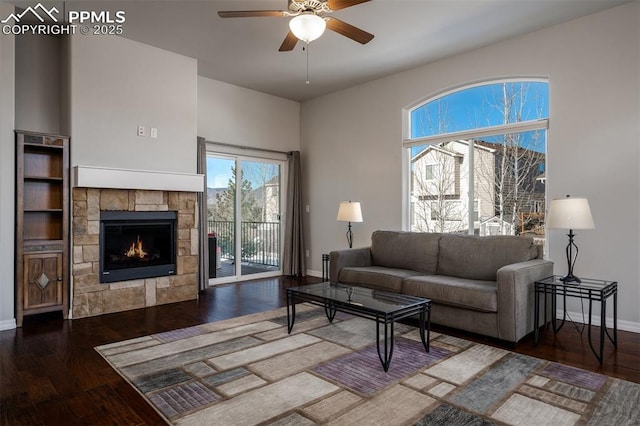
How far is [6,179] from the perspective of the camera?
3.77 m

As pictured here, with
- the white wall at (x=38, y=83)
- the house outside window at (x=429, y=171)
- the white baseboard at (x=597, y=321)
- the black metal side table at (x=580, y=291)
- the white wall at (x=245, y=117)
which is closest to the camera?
the black metal side table at (x=580, y=291)

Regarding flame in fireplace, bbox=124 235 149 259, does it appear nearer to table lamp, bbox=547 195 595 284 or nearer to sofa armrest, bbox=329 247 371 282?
sofa armrest, bbox=329 247 371 282

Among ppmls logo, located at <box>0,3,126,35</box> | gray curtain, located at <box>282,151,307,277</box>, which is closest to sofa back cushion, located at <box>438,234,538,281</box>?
gray curtain, located at <box>282,151,307,277</box>

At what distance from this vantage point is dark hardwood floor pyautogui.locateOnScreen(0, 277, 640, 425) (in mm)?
2217

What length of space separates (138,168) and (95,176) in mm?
541

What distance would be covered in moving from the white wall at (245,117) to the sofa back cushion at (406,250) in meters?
2.70

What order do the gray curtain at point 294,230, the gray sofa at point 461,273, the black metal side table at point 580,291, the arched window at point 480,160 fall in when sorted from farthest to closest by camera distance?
the gray curtain at point 294,230 < the arched window at point 480,160 < the gray sofa at point 461,273 < the black metal side table at point 580,291

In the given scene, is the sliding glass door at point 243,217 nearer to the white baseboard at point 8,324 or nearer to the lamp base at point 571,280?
the white baseboard at point 8,324

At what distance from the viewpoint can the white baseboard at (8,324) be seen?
372cm

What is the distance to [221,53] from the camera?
192 inches

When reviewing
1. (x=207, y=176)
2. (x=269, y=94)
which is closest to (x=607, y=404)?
(x=207, y=176)

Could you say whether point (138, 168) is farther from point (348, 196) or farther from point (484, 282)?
point (484, 282)

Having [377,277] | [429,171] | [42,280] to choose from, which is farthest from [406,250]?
[42,280]

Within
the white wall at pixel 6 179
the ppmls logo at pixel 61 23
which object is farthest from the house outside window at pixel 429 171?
the white wall at pixel 6 179
